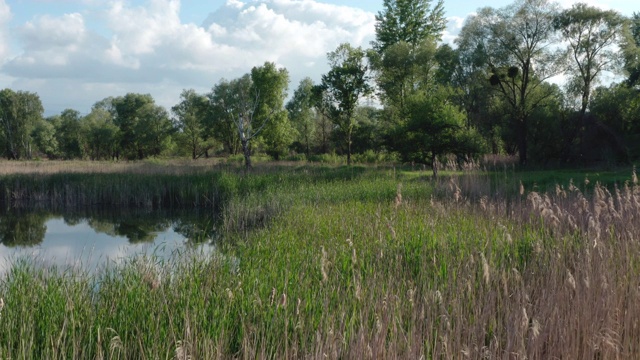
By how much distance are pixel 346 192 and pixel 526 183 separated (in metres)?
6.99

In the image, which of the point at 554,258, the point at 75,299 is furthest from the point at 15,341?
the point at 554,258

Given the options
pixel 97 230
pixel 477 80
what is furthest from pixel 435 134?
pixel 477 80

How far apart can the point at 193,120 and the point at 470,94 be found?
32254 millimetres

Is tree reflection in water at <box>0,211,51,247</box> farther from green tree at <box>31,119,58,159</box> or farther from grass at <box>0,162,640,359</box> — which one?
green tree at <box>31,119,58,159</box>

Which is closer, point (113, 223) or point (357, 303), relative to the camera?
point (357, 303)

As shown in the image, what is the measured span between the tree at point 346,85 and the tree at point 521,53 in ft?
30.6

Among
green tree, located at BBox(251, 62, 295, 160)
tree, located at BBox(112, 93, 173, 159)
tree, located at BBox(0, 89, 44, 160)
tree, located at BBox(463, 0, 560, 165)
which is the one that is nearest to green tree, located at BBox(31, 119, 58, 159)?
tree, located at BBox(0, 89, 44, 160)

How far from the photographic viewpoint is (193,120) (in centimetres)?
5616

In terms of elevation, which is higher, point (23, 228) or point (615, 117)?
point (615, 117)

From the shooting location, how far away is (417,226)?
295 inches

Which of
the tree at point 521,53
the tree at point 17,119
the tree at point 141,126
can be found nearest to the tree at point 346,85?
the tree at point 521,53

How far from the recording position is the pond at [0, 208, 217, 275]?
12500 mm

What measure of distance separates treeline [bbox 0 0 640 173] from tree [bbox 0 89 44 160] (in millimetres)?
19976

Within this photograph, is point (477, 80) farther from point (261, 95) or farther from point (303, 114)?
point (303, 114)
